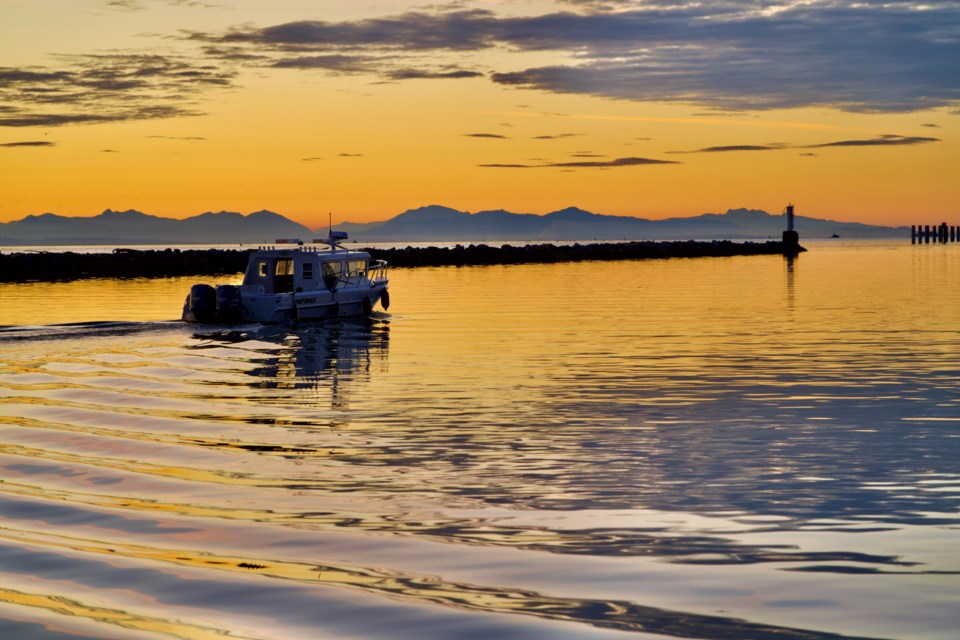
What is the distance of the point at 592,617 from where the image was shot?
850 cm

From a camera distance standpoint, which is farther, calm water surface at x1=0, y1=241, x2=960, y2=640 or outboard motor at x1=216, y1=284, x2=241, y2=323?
outboard motor at x1=216, y1=284, x2=241, y2=323

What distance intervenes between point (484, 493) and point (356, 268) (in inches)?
1458

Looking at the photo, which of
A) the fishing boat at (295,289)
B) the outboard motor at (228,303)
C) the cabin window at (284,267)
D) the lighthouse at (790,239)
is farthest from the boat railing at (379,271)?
the lighthouse at (790,239)

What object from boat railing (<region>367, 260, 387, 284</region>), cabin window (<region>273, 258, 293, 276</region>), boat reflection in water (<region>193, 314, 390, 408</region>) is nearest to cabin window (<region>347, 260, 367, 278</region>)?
boat railing (<region>367, 260, 387, 284</region>)

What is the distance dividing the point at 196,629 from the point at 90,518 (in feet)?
14.4

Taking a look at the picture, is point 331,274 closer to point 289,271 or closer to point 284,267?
point 289,271

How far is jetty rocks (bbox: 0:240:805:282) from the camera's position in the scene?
95125 millimetres

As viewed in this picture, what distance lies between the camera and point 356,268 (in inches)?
1949

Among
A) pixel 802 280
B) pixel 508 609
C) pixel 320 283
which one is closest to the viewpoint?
pixel 508 609

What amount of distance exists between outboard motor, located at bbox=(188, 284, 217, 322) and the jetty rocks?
50.4 metres

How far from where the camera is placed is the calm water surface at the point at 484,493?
870 centimetres

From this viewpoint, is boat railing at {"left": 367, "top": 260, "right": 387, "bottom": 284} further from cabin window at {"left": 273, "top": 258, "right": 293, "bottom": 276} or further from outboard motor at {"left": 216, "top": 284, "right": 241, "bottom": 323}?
outboard motor at {"left": 216, "top": 284, "right": 241, "bottom": 323}

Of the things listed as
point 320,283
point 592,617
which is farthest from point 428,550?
point 320,283

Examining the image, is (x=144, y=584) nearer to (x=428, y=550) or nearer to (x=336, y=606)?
(x=336, y=606)
